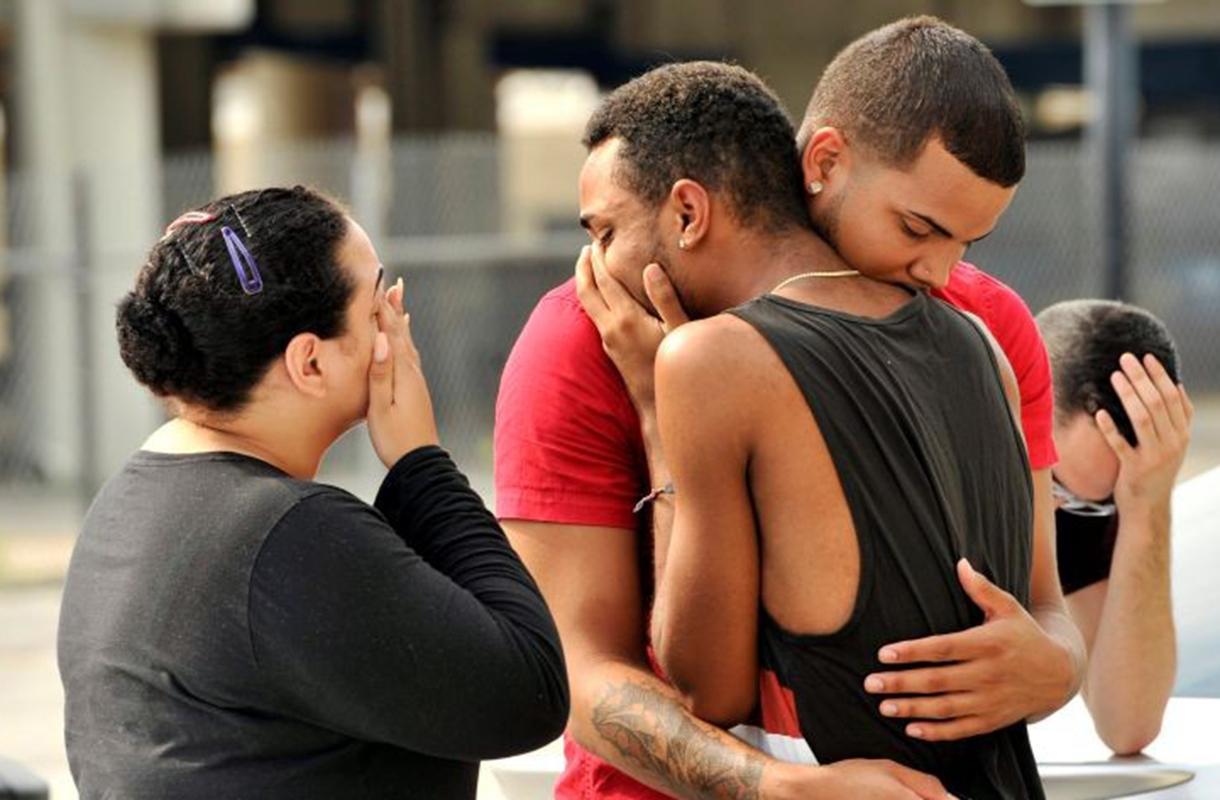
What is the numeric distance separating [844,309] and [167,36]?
898 inches

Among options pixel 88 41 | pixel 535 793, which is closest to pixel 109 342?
pixel 88 41

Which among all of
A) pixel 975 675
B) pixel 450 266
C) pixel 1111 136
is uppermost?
pixel 975 675

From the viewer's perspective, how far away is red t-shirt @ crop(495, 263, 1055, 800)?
8.70 feet

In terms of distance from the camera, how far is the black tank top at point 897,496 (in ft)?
7.66

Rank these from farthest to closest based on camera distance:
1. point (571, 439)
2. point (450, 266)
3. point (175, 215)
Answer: point (450, 266) < point (175, 215) < point (571, 439)

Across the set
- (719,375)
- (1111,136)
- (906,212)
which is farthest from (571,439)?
(1111,136)

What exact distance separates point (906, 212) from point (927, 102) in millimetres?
126

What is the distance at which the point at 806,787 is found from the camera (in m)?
Answer: 2.38

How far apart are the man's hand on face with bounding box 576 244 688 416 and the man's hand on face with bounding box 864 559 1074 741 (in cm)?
46

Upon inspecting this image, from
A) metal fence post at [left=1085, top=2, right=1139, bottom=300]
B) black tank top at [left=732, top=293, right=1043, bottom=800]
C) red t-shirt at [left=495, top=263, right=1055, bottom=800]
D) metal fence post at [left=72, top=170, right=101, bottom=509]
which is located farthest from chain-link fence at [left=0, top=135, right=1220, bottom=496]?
black tank top at [left=732, top=293, right=1043, bottom=800]

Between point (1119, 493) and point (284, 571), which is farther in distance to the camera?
point (1119, 493)

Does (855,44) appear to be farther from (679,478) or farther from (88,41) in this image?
(88,41)

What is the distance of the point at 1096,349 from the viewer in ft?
10.6

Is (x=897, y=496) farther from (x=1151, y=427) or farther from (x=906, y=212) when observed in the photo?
(x=1151, y=427)
